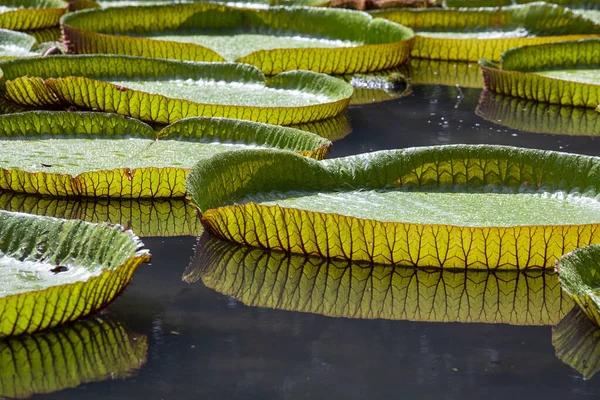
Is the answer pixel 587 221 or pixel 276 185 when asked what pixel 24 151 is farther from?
pixel 587 221

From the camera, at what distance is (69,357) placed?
7.68 ft

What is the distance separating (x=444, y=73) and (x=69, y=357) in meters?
4.27

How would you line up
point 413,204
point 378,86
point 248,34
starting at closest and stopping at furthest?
point 413,204 → point 378,86 → point 248,34

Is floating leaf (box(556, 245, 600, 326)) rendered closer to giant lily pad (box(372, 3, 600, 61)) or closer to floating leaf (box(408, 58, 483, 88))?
floating leaf (box(408, 58, 483, 88))

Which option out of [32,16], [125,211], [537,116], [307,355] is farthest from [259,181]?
[32,16]

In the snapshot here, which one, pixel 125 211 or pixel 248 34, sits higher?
pixel 125 211

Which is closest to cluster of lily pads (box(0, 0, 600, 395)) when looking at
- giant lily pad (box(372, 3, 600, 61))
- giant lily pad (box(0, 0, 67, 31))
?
giant lily pad (box(372, 3, 600, 61))

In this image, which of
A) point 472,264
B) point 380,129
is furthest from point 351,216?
point 380,129

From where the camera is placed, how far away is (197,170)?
Answer: 3121 mm

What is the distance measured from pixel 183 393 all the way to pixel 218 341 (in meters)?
0.29

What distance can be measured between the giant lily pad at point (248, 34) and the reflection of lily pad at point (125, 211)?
239cm

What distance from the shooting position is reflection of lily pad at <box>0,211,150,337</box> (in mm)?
2375

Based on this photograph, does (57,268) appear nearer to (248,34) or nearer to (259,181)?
(259,181)

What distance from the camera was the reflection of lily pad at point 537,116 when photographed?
4.84 metres
